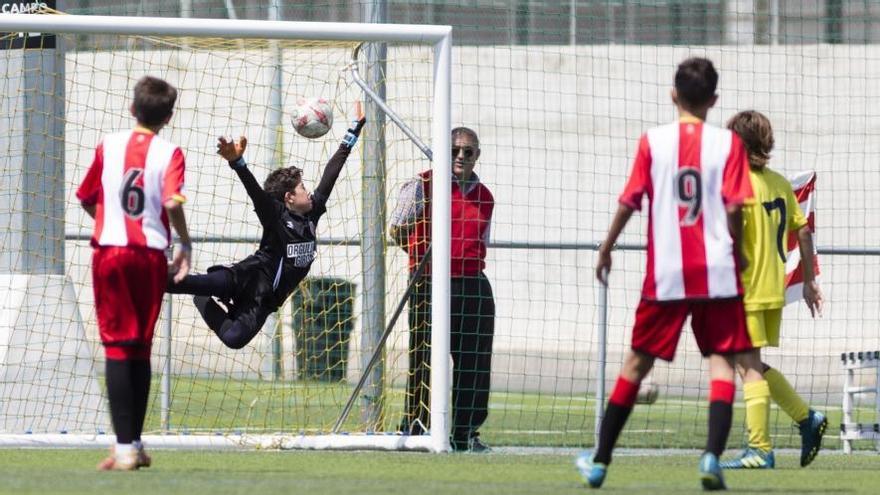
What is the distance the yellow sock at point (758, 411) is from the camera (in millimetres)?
7637

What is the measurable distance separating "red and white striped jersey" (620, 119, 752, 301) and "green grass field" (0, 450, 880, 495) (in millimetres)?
888

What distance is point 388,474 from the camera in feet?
25.1

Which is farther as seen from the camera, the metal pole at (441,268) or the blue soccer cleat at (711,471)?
the metal pole at (441,268)

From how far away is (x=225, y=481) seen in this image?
278 inches

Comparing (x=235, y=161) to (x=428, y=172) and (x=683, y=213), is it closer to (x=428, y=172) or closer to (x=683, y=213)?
(x=428, y=172)

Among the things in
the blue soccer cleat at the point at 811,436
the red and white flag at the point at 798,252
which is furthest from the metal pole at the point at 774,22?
the blue soccer cleat at the point at 811,436

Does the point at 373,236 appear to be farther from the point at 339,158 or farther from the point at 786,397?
the point at 786,397

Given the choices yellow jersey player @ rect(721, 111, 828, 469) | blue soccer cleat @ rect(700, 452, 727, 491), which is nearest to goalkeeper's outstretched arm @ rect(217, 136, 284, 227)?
yellow jersey player @ rect(721, 111, 828, 469)

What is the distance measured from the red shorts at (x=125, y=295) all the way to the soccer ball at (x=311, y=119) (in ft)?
9.64

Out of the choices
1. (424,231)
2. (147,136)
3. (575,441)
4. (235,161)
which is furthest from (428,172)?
(147,136)

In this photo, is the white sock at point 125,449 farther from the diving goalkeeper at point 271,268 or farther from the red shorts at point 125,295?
the diving goalkeeper at point 271,268

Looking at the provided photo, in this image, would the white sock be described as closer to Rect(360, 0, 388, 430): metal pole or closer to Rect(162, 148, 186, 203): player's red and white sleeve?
Rect(162, 148, 186, 203): player's red and white sleeve

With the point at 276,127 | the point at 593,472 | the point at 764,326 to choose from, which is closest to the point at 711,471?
the point at 593,472

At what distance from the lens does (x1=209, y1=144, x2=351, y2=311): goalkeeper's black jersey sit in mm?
10133
